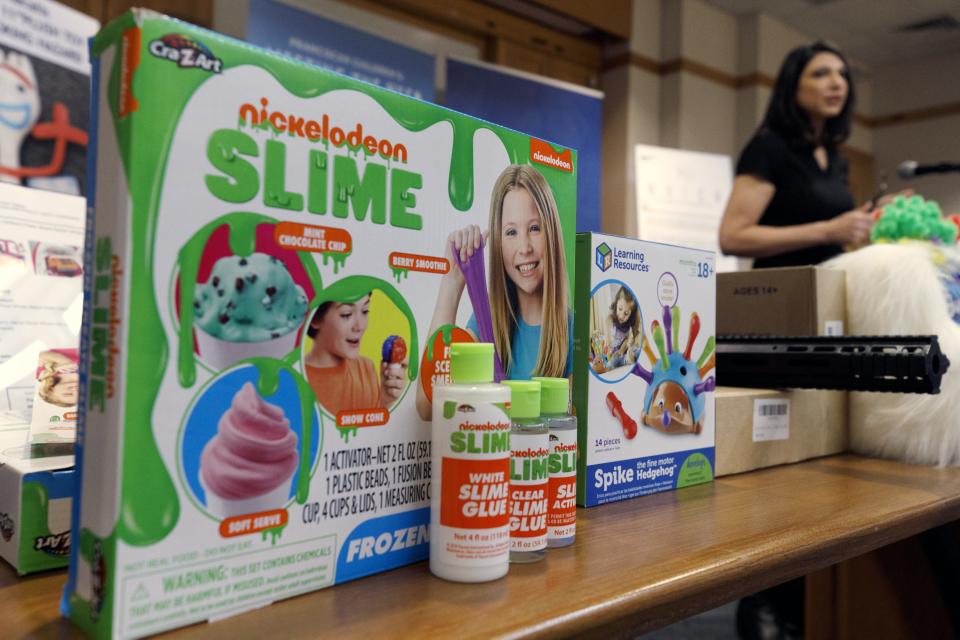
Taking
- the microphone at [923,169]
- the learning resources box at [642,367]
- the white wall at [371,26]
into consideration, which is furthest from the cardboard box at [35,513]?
the white wall at [371,26]

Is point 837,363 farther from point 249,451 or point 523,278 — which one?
point 249,451

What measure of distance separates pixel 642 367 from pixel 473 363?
30 centimetres

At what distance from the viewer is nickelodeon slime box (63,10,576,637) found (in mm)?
397

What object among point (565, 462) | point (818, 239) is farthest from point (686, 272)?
point (818, 239)

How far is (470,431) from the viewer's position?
48 cm

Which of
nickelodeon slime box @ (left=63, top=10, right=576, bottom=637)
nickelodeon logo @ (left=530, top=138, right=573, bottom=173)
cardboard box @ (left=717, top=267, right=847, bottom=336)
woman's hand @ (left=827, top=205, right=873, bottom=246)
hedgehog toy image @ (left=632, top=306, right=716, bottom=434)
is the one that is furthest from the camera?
woman's hand @ (left=827, top=205, right=873, bottom=246)

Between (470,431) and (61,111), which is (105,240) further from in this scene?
(61,111)

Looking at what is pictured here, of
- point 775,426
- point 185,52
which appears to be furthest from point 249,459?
point 775,426

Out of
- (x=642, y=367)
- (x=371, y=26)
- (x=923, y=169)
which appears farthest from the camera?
(x=371, y=26)

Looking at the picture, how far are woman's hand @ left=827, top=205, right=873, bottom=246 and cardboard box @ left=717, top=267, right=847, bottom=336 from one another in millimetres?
523

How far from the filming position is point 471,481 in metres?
0.48

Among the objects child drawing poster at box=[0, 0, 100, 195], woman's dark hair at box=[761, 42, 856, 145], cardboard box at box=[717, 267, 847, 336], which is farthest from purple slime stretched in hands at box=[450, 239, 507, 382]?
woman's dark hair at box=[761, 42, 856, 145]

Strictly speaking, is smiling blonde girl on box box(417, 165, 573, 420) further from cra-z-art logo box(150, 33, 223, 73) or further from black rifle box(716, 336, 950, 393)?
black rifle box(716, 336, 950, 393)

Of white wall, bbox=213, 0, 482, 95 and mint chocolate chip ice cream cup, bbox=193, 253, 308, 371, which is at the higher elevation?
white wall, bbox=213, 0, 482, 95
